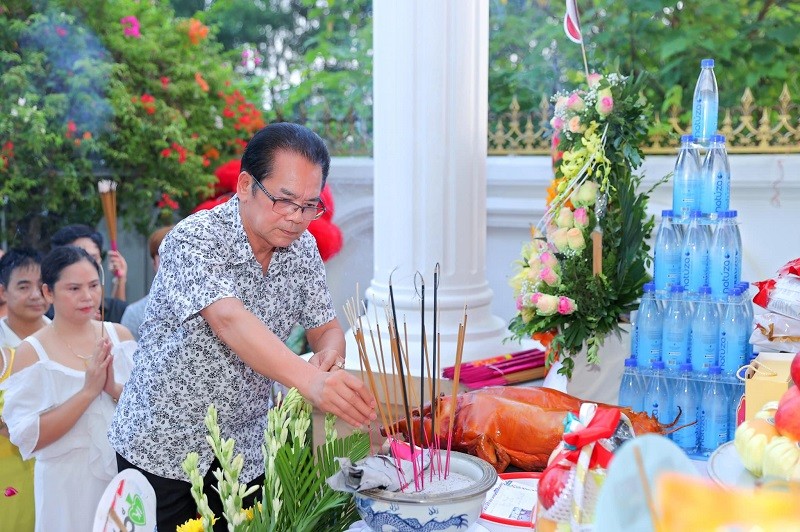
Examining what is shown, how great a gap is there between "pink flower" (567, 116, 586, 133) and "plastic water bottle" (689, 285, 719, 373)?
1.92 ft

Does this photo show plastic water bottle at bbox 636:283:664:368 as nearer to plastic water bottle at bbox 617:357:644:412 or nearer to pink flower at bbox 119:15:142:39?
plastic water bottle at bbox 617:357:644:412

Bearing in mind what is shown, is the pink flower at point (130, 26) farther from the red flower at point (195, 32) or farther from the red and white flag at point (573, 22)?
the red and white flag at point (573, 22)

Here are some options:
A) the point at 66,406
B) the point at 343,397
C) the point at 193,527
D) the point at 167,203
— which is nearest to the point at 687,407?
the point at 343,397

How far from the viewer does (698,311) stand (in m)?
1.81

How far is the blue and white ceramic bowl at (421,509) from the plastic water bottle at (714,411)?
0.89m

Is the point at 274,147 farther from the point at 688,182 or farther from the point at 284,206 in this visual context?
the point at 688,182

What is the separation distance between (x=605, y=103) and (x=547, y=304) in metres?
0.53

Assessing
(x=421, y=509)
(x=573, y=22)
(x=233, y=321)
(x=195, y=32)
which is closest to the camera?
(x=421, y=509)

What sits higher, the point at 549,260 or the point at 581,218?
the point at 581,218

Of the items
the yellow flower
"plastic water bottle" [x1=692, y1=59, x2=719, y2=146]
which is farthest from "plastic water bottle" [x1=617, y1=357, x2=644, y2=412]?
the yellow flower

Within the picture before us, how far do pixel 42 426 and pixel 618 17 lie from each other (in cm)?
393

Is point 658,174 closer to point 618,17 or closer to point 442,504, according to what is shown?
point 618,17

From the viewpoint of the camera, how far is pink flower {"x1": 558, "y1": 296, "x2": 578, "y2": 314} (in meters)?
2.09

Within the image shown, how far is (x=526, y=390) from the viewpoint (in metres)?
1.73
